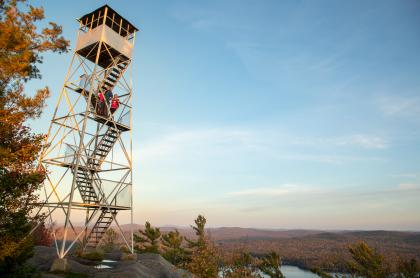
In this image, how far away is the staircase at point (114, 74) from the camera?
61.7ft

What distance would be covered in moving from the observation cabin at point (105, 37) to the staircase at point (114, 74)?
12.9 inches

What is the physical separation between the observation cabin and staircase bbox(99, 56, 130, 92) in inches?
12.9

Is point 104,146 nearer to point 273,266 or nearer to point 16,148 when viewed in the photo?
point 16,148

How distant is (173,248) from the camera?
41.4m

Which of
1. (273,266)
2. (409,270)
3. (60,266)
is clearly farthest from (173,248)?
(409,270)

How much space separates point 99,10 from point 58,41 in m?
4.31

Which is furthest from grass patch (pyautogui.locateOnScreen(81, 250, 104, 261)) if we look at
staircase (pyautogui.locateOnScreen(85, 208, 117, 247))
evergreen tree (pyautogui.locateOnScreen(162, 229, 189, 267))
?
evergreen tree (pyautogui.locateOnScreen(162, 229, 189, 267))

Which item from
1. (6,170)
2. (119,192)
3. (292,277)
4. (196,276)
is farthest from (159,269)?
(292,277)

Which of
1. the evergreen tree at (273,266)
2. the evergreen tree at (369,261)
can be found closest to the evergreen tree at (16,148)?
the evergreen tree at (273,266)

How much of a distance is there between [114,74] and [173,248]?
29.1 meters

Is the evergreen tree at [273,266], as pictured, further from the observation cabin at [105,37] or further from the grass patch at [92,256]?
the observation cabin at [105,37]

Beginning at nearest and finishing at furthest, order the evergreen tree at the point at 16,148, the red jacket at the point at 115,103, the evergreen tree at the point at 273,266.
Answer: the evergreen tree at the point at 16,148 → the red jacket at the point at 115,103 → the evergreen tree at the point at 273,266

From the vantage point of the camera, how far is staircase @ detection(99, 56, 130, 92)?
61.7ft

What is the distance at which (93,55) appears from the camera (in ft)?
64.3
